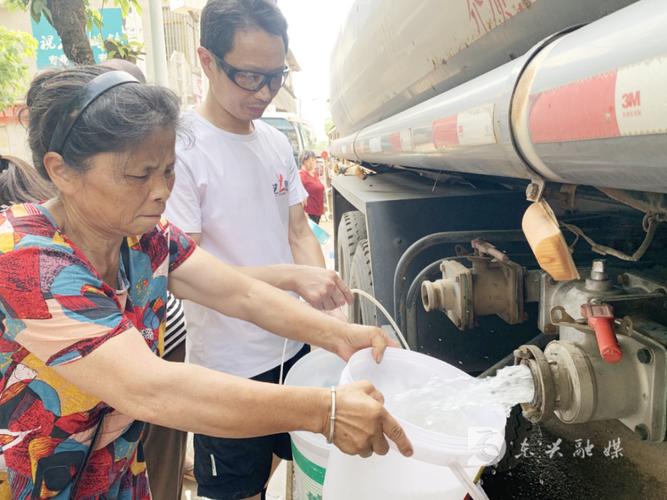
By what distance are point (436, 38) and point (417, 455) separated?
3.64ft

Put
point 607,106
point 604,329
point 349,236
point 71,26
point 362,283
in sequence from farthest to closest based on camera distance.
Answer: point 349,236 → point 71,26 → point 362,283 → point 604,329 → point 607,106

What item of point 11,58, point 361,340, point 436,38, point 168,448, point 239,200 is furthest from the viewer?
point 11,58

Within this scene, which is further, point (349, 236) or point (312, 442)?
point (349, 236)

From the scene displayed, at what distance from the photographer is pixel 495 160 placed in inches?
40.9

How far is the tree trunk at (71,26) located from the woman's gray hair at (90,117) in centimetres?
209

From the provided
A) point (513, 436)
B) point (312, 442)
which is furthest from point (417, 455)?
point (513, 436)

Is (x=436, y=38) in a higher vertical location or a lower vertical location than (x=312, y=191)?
higher

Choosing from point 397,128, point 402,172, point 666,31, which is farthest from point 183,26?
point 666,31

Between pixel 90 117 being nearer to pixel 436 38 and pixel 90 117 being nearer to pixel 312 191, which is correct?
pixel 436 38

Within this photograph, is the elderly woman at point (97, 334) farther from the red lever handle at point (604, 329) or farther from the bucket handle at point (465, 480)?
the red lever handle at point (604, 329)

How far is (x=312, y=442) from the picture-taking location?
4.44 feet

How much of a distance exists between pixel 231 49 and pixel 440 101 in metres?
0.77

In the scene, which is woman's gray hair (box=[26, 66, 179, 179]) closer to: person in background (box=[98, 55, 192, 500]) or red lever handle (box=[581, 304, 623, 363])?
red lever handle (box=[581, 304, 623, 363])

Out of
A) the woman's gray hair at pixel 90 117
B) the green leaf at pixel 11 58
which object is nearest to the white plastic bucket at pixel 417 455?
the woman's gray hair at pixel 90 117
